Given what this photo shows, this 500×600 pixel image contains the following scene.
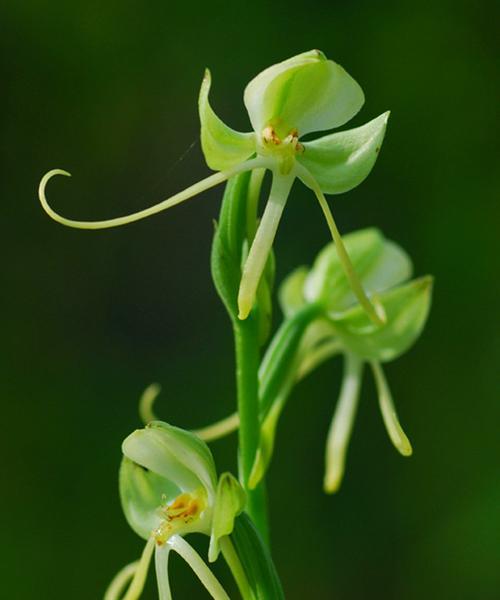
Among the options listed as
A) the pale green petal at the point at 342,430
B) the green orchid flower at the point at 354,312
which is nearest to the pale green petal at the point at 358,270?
the green orchid flower at the point at 354,312

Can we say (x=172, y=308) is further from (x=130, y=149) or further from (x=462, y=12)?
(x=462, y=12)

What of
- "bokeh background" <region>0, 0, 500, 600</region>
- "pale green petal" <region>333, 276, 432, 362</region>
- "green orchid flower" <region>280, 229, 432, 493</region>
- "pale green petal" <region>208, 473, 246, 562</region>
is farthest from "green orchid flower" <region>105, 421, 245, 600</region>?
"bokeh background" <region>0, 0, 500, 600</region>

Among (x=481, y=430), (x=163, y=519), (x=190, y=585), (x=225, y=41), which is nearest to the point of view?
(x=163, y=519)

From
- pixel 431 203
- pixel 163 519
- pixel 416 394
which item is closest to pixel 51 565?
pixel 416 394

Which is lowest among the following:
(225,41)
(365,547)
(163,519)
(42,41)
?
(365,547)

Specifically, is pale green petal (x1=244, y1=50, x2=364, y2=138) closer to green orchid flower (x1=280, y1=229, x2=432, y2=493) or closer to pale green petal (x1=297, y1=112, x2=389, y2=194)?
pale green petal (x1=297, y1=112, x2=389, y2=194)

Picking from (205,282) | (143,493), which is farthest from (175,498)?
(205,282)

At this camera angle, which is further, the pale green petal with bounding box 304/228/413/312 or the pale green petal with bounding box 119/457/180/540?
the pale green petal with bounding box 304/228/413/312
